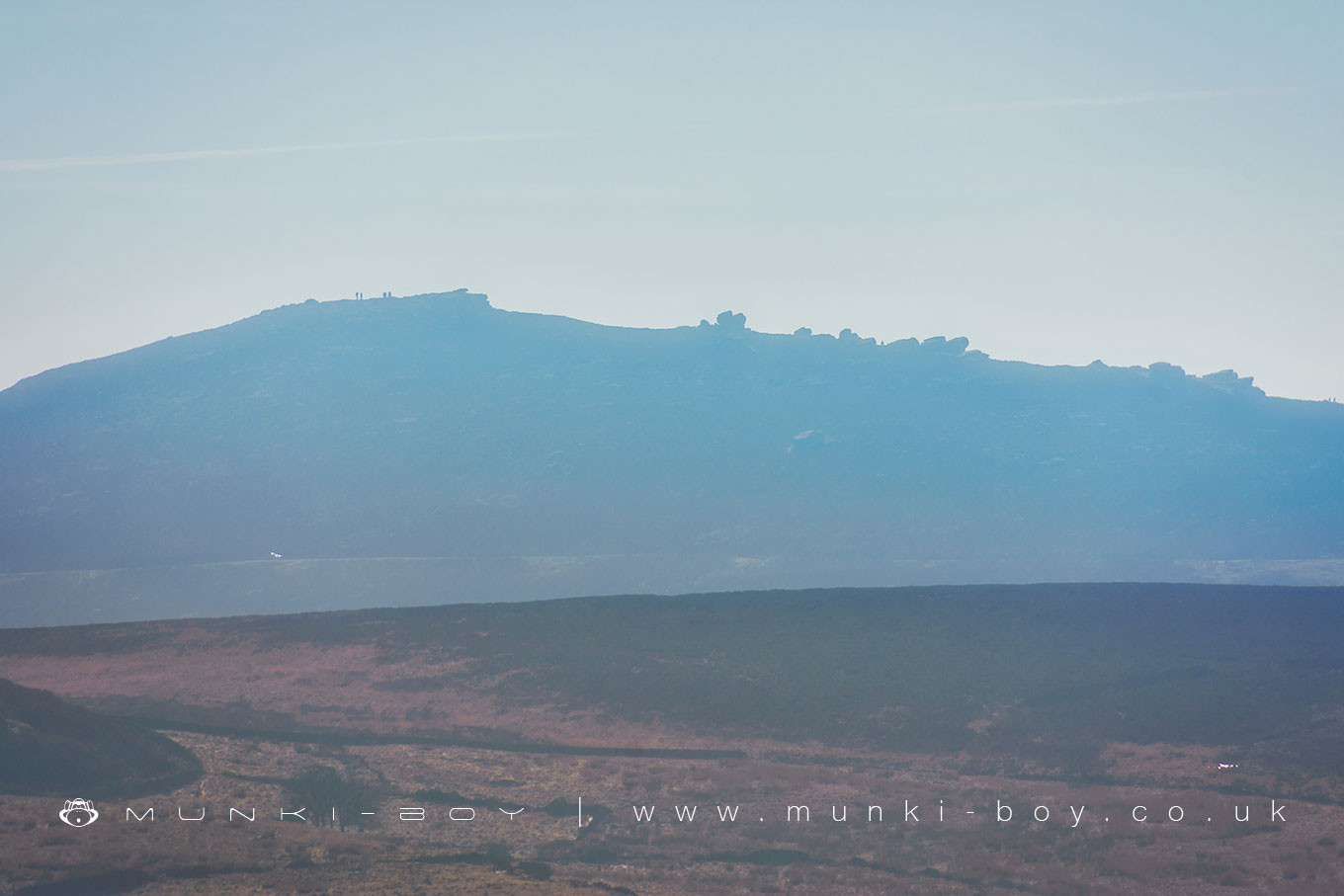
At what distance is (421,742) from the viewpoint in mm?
28984

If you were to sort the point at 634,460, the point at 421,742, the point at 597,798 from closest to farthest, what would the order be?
the point at 597,798 < the point at 421,742 < the point at 634,460

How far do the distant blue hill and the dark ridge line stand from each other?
2563 inches

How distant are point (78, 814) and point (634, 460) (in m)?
106

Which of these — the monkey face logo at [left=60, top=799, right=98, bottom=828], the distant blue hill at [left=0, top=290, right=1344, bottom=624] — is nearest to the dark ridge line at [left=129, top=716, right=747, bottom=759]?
the monkey face logo at [left=60, top=799, right=98, bottom=828]

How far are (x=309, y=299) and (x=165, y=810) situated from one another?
512 ft

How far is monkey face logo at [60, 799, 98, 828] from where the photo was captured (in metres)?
18.3

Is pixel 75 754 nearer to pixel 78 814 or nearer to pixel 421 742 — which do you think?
pixel 78 814

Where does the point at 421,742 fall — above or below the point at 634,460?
below

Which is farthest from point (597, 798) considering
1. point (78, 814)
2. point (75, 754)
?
point (75, 754)

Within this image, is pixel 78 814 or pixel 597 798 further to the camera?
pixel 597 798

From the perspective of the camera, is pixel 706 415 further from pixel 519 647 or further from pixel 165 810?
pixel 165 810

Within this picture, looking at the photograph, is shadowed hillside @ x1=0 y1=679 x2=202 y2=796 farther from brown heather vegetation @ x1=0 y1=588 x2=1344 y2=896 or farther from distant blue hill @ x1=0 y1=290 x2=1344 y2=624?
distant blue hill @ x1=0 y1=290 x2=1344 y2=624

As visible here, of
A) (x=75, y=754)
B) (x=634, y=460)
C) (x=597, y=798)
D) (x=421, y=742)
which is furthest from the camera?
(x=634, y=460)

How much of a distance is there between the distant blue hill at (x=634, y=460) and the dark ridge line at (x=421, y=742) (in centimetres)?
6510
